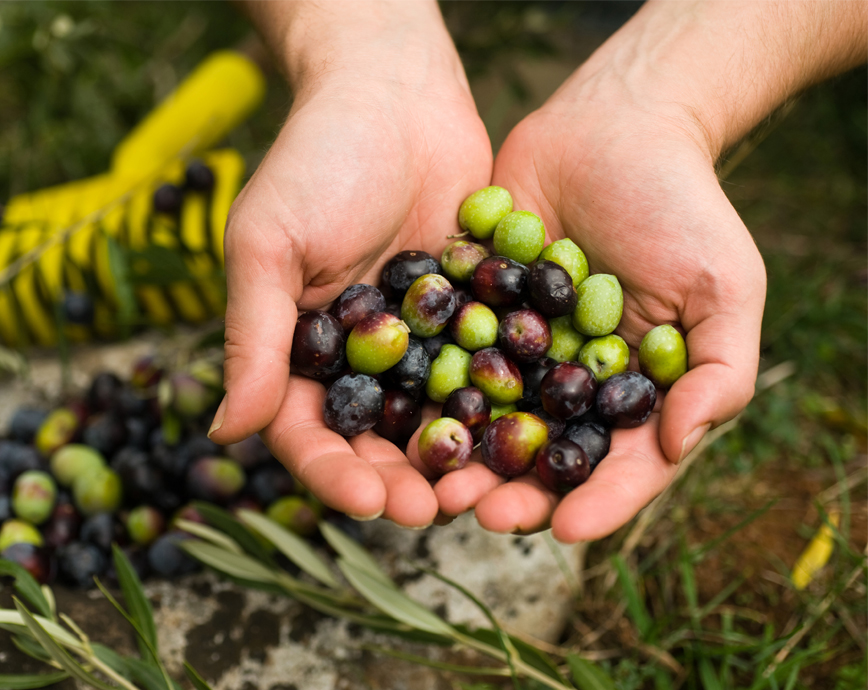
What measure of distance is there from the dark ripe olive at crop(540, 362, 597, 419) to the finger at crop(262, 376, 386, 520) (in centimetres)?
52

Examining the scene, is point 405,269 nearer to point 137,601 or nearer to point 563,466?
point 563,466

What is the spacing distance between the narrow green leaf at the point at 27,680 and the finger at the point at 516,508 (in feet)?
3.84

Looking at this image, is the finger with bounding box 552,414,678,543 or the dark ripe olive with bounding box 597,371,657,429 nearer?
the finger with bounding box 552,414,678,543

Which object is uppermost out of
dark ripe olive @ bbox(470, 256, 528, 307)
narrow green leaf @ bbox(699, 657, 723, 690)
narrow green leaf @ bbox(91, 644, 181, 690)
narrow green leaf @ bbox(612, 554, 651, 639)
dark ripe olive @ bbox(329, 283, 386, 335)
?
dark ripe olive @ bbox(329, 283, 386, 335)

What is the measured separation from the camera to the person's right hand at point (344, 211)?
5.19 feet

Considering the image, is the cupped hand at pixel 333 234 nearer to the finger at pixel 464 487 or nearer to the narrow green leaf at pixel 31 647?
the finger at pixel 464 487

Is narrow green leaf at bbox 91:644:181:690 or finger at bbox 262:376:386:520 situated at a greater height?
finger at bbox 262:376:386:520

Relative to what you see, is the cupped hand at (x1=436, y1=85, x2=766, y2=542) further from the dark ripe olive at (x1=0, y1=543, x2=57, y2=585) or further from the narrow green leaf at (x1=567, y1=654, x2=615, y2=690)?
the dark ripe olive at (x1=0, y1=543, x2=57, y2=585)

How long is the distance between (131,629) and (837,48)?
10.5 ft

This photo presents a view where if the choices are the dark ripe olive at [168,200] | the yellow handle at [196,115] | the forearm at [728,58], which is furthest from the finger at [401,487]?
the yellow handle at [196,115]

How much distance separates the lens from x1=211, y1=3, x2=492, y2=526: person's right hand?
5.19ft

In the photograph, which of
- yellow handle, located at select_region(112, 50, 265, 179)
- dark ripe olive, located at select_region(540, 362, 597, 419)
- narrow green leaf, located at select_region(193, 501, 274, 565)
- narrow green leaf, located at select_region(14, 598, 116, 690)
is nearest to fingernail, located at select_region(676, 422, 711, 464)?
dark ripe olive, located at select_region(540, 362, 597, 419)

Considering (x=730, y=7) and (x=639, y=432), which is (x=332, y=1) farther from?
(x=639, y=432)

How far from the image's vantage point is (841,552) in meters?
2.33
